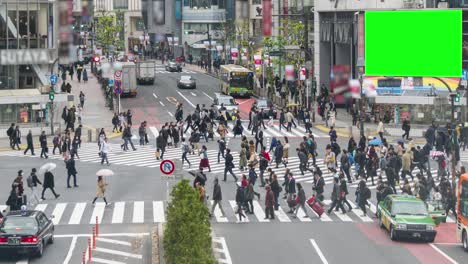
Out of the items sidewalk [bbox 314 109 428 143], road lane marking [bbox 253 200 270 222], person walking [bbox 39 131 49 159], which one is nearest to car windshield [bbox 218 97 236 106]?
sidewalk [bbox 314 109 428 143]

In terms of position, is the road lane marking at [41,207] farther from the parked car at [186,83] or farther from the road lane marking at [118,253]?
the parked car at [186,83]

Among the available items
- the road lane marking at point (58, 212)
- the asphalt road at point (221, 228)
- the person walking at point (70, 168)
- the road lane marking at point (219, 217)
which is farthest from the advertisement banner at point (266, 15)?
the person walking at point (70, 168)

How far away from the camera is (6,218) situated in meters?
33.7

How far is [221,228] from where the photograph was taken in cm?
3919

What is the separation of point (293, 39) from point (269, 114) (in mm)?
17536

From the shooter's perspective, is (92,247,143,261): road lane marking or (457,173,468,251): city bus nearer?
(92,247,143,261): road lane marking

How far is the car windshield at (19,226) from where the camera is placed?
33219 millimetres

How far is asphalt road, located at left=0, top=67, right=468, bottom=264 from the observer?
113ft

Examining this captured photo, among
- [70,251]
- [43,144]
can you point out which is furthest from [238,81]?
[70,251]

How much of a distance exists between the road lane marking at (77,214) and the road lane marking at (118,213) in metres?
1.28

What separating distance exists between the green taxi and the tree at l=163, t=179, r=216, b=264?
843 centimetres

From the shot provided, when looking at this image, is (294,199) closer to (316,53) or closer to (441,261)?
(441,261)

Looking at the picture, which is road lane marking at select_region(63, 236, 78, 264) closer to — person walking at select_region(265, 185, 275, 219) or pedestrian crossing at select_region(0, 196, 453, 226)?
pedestrian crossing at select_region(0, 196, 453, 226)

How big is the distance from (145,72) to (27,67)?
3452 cm
